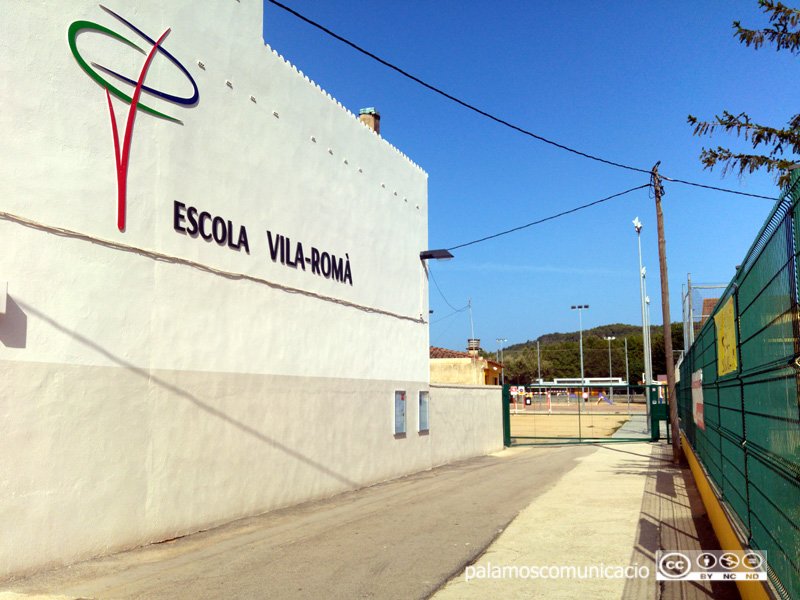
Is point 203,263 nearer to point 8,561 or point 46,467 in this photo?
point 46,467

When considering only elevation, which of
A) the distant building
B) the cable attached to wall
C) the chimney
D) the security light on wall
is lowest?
the distant building

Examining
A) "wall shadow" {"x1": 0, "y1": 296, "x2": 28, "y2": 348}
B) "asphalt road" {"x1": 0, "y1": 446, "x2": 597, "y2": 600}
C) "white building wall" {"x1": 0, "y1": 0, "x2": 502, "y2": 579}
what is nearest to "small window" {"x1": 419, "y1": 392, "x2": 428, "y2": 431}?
"white building wall" {"x1": 0, "y1": 0, "x2": 502, "y2": 579}

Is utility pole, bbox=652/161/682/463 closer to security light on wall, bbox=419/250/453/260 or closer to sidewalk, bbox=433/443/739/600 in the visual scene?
sidewalk, bbox=433/443/739/600

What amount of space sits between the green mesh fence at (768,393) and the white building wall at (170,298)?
6.55 metres

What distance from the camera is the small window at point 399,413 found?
51.6 feet

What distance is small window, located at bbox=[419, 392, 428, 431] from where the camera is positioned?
17.3m

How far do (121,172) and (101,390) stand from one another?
8.64 ft

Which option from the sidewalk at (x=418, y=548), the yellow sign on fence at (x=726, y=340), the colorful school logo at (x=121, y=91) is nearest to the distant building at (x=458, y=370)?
the sidewalk at (x=418, y=548)

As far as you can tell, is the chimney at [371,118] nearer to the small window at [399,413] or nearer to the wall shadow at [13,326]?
the small window at [399,413]

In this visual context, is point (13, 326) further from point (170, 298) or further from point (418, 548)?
point (418, 548)

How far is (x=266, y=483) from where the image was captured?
1069cm

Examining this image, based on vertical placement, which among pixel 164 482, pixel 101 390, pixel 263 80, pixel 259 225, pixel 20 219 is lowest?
pixel 164 482

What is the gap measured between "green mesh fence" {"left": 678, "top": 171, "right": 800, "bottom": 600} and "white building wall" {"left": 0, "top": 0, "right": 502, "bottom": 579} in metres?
6.55

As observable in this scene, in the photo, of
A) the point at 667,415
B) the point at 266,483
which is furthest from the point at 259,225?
the point at 667,415
